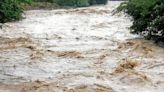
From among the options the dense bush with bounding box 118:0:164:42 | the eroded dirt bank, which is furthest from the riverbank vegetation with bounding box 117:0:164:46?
the eroded dirt bank

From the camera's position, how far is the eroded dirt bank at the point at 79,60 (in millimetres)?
11254

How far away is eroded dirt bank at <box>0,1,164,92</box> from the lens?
443 inches

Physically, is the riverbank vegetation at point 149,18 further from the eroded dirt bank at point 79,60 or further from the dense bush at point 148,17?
the eroded dirt bank at point 79,60

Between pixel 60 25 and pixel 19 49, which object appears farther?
pixel 60 25

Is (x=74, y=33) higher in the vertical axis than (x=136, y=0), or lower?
lower

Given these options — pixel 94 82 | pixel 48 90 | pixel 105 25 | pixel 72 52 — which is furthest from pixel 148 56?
pixel 105 25

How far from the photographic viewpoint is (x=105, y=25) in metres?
23.1

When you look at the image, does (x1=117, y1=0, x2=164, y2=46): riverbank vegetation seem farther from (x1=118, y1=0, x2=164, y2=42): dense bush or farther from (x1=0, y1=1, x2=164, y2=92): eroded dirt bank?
(x1=0, y1=1, x2=164, y2=92): eroded dirt bank

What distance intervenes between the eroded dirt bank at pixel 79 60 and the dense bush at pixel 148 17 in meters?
0.36

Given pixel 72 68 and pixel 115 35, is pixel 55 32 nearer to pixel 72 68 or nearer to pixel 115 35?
pixel 115 35

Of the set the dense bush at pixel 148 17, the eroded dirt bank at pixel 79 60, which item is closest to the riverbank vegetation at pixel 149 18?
the dense bush at pixel 148 17

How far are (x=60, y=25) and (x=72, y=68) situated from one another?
10867 millimetres

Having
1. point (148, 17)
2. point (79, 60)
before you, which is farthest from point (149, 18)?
point (79, 60)

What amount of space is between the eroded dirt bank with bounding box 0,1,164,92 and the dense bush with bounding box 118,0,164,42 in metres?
0.36
